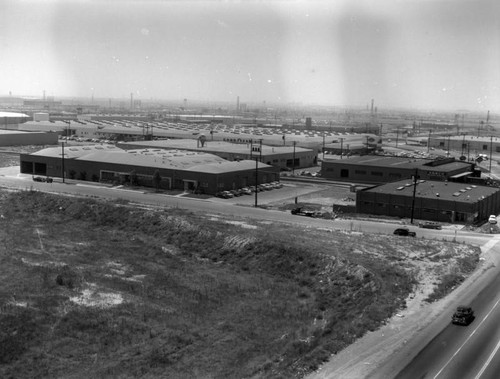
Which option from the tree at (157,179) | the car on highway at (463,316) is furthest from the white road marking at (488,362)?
the tree at (157,179)

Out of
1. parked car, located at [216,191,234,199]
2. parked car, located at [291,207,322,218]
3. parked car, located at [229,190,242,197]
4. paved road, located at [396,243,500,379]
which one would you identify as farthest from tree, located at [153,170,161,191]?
paved road, located at [396,243,500,379]

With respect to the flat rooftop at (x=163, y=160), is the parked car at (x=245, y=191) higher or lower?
lower

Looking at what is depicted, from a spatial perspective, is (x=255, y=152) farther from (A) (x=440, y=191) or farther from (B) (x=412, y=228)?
(B) (x=412, y=228)

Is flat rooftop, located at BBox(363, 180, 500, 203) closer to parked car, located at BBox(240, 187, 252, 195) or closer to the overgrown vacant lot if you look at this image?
the overgrown vacant lot

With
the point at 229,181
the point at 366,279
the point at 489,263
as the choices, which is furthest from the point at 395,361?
the point at 229,181

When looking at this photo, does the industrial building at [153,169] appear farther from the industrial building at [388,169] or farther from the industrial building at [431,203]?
the industrial building at [431,203]

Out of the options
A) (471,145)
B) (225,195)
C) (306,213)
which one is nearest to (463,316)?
(306,213)
